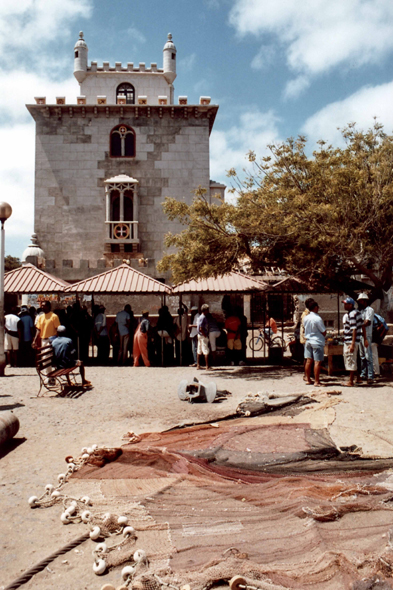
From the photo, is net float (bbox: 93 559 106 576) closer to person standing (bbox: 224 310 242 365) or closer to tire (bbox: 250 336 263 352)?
person standing (bbox: 224 310 242 365)

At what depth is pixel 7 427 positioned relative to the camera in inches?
254

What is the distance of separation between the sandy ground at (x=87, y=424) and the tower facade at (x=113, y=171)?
47.1 ft

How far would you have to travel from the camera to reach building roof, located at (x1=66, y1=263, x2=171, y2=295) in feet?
51.3

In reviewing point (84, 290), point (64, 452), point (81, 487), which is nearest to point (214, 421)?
point (64, 452)

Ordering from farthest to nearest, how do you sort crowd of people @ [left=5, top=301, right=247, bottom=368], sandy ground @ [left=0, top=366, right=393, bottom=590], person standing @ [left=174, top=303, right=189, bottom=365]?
1. person standing @ [left=174, top=303, right=189, bottom=365]
2. crowd of people @ [left=5, top=301, right=247, bottom=368]
3. sandy ground @ [left=0, top=366, right=393, bottom=590]

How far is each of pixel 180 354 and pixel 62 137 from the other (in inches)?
687

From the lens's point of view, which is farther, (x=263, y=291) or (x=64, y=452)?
(x=263, y=291)

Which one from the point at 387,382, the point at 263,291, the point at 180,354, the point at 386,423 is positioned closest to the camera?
the point at 386,423

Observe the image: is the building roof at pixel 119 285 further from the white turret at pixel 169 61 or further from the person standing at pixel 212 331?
the white turret at pixel 169 61

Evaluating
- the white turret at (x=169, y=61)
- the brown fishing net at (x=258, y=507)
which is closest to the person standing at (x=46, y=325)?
the brown fishing net at (x=258, y=507)

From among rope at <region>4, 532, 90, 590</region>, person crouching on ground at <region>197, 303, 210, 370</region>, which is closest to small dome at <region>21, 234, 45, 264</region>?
person crouching on ground at <region>197, 303, 210, 370</region>

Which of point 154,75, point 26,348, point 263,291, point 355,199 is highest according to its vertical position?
point 154,75

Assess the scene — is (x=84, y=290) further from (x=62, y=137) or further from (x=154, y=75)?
(x=154, y=75)

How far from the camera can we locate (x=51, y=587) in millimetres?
3154
